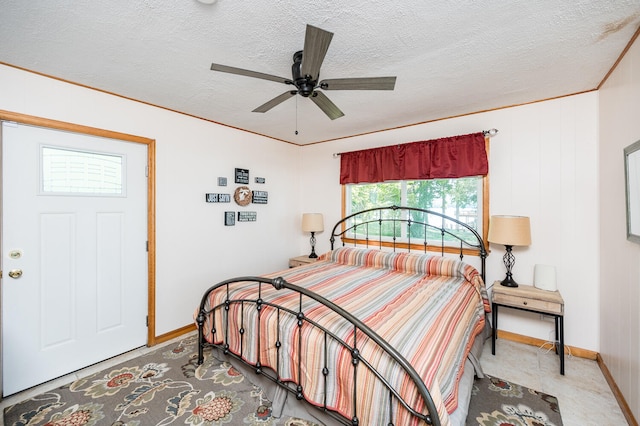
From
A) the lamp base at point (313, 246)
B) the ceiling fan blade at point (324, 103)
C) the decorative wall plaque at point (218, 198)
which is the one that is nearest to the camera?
the ceiling fan blade at point (324, 103)

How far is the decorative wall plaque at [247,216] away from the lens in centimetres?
377

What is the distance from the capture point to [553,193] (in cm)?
274

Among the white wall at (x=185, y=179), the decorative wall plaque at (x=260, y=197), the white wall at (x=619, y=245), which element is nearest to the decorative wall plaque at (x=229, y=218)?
the white wall at (x=185, y=179)

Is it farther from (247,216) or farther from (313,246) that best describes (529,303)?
(247,216)

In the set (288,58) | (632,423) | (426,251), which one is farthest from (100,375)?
(632,423)

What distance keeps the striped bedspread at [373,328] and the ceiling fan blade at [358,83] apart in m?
1.45

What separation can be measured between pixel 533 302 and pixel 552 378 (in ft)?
1.99

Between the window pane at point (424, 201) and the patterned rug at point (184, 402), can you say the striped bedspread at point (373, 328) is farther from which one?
the window pane at point (424, 201)

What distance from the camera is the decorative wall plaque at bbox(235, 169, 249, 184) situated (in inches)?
146

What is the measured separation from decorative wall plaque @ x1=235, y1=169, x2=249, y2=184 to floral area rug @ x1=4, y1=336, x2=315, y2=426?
218cm

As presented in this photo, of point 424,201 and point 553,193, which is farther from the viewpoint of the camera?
point 424,201

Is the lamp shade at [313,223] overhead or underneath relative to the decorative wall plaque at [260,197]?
underneath

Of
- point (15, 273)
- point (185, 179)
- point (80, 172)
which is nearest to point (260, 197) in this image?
point (185, 179)

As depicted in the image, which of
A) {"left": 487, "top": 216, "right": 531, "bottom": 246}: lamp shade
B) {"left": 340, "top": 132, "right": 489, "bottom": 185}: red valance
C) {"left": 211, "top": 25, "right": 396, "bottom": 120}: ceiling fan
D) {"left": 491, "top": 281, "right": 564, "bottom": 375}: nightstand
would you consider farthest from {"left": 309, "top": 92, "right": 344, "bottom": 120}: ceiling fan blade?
{"left": 491, "top": 281, "right": 564, "bottom": 375}: nightstand
